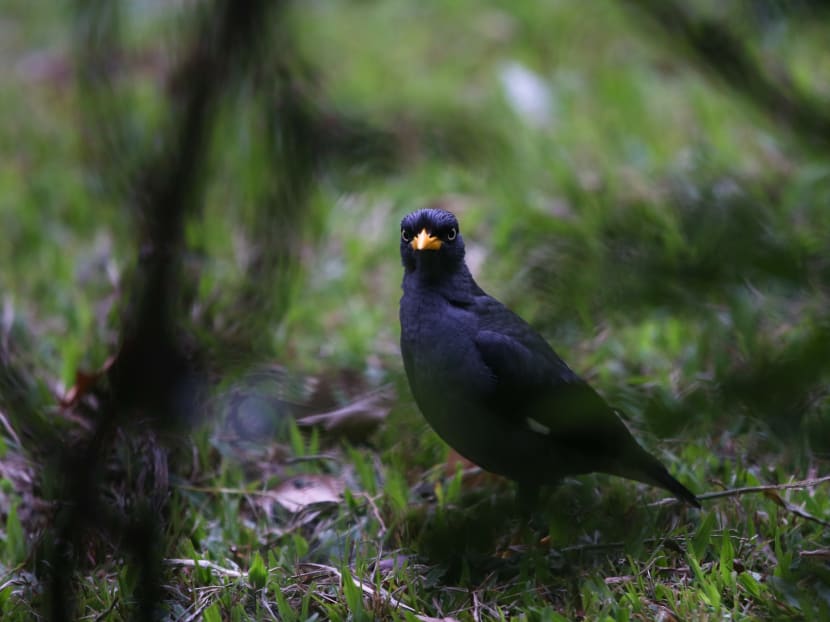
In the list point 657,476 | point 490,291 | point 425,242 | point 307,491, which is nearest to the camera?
point 657,476

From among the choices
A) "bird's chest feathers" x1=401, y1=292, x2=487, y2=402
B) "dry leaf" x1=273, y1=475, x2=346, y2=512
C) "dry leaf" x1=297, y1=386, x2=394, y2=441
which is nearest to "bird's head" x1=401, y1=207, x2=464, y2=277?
"bird's chest feathers" x1=401, y1=292, x2=487, y2=402

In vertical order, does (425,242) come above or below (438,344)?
above

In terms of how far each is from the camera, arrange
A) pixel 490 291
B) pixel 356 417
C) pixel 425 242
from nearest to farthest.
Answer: pixel 425 242, pixel 356 417, pixel 490 291

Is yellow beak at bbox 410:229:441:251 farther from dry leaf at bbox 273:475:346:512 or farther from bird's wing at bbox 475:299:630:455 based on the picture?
dry leaf at bbox 273:475:346:512

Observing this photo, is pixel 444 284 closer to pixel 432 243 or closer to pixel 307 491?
pixel 432 243

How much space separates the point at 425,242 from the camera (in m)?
3.08

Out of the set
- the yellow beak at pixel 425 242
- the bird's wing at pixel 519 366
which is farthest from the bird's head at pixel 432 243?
the bird's wing at pixel 519 366

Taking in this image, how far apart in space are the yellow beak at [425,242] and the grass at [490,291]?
37 centimetres

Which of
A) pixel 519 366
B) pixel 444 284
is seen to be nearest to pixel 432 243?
pixel 444 284

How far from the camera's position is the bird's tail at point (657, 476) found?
2787mm

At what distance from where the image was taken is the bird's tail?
110 inches

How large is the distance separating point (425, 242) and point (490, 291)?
131 centimetres

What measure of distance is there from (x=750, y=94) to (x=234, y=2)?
77 centimetres

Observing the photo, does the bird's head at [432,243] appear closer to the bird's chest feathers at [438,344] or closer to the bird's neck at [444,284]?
the bird's neck at [444,284]
